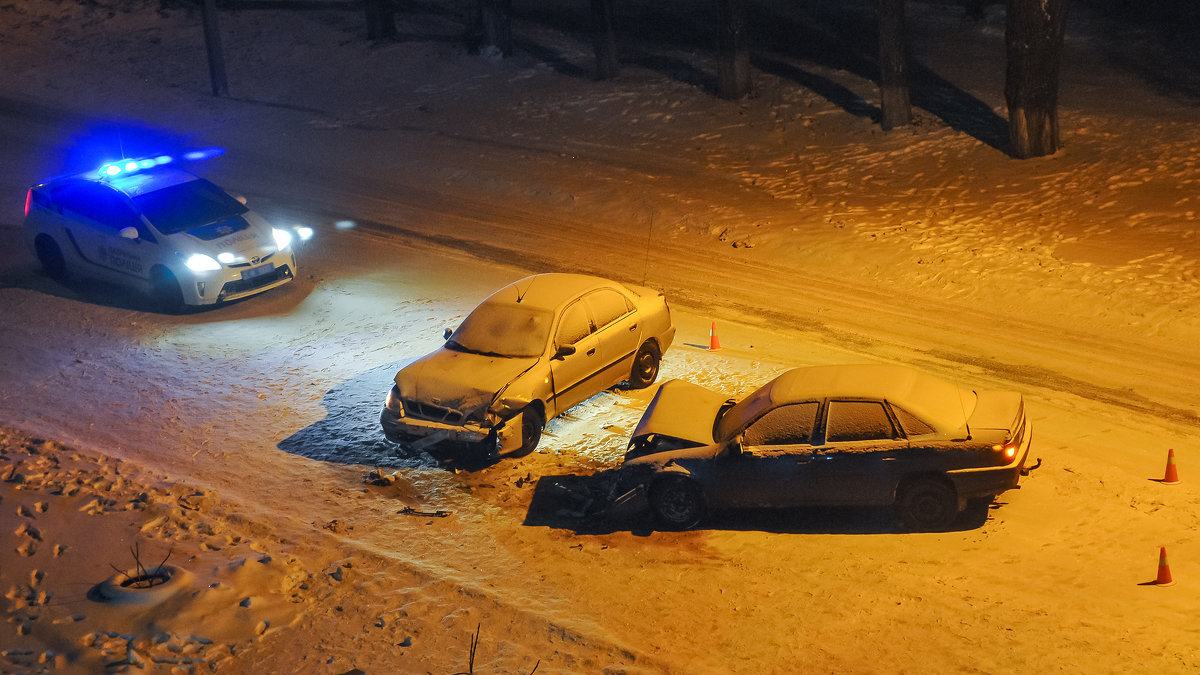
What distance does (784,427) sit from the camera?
9.83 m

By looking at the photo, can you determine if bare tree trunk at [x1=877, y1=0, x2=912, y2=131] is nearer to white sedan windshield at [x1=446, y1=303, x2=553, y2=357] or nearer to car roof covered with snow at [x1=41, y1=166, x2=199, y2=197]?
white sedan windshield at [x1=446, y1=303, x2=553, y2=357]

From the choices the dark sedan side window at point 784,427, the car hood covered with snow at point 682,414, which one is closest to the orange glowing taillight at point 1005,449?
the dark sedan side window at point 784,427

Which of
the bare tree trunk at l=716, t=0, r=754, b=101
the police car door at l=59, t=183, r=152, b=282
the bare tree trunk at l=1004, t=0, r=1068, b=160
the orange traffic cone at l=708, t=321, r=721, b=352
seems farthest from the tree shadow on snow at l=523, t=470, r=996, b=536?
the bare tree trunk at l=716, t=0, r=754, b=101

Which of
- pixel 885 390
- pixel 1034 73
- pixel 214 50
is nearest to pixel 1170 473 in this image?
pixel 885 390

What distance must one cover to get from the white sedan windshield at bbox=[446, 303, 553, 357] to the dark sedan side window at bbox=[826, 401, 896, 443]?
350 centimetres

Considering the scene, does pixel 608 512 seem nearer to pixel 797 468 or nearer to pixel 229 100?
pixel 797 468

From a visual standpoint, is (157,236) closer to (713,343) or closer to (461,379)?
(461,379)

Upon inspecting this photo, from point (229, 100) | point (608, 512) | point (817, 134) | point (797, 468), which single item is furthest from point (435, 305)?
point (229, 100)

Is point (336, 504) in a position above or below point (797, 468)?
below

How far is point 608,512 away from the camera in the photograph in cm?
1016

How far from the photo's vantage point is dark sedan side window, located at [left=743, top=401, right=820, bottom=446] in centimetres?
978

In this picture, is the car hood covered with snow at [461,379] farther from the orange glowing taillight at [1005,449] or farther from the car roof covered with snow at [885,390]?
the orange glowing taillight at [1005,449]

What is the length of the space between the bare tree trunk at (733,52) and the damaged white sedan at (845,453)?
17.1m

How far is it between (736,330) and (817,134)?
1062 centimetres
